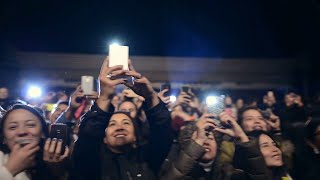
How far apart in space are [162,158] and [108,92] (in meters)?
0.72

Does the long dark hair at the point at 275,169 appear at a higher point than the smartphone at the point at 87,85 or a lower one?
lower

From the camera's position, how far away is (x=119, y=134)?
97.9 inches

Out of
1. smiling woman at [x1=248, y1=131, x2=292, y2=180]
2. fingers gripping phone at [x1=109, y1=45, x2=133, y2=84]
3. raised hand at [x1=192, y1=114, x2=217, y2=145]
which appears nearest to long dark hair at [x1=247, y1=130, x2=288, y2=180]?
smiling woman at [x1=248, y1=131, x2=292, y2=180]

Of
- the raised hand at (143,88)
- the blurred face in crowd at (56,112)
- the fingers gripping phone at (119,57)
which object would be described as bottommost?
the blurred face in crowd at (56,112)

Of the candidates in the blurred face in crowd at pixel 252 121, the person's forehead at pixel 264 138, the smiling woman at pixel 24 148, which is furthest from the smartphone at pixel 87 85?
the person's forehead at pixel 264 138

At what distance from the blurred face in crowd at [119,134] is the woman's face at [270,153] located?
0.97m

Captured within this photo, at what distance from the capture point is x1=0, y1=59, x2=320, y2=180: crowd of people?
2211 mm

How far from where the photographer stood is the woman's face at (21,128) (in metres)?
2.26

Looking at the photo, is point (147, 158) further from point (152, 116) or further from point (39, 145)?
point (39, 145)

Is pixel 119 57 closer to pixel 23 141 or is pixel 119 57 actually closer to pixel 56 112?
pixel 23 141

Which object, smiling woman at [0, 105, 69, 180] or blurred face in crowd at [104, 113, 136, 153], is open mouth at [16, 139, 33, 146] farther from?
blurred face in crowd at [104, 113, 136, 153]

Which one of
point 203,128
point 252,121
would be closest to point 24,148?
point 203,128

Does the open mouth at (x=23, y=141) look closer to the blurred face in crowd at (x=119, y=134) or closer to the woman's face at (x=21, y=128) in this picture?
the woman's face at (x=21, y=128)

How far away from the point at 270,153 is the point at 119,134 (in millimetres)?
1138
